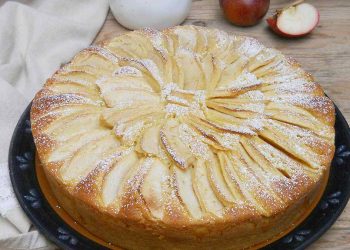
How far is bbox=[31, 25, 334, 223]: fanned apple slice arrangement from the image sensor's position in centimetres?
153

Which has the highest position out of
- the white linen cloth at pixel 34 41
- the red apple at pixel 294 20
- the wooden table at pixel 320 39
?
the white linen cloth at pixel 34 41

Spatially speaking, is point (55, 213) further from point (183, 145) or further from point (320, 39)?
point (320, 39)

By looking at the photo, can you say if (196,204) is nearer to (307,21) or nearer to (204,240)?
(204,240)

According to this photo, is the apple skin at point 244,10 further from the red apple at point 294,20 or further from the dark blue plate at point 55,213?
the dark blue plate at point 55,213

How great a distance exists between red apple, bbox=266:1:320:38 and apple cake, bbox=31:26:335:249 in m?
0.63

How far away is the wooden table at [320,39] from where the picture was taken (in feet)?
7.89

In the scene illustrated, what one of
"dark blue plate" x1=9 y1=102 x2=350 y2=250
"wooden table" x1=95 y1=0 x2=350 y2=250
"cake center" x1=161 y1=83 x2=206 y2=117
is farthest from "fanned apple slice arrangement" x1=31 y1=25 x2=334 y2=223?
"wooden table" x1=95 y1=0 x2=350 y2=250

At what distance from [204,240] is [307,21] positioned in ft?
4.87

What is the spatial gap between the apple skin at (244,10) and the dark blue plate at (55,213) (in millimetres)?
872

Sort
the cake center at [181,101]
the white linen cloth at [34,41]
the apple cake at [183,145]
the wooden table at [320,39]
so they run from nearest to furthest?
the apple cake at [183,145] → the cake center at [181,101] → the white linen cloth at [34,41] → the wooden table at [320,39]

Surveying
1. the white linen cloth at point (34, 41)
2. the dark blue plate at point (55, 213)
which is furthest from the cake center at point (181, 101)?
the white linen cloth at point (34, 41)

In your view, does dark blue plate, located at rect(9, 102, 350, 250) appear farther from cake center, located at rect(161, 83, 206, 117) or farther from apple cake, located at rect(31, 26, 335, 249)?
cake center, located at rect(161, 83, 206, 117)

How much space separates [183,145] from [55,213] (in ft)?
1.46

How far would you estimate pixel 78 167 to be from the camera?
1.61 m
